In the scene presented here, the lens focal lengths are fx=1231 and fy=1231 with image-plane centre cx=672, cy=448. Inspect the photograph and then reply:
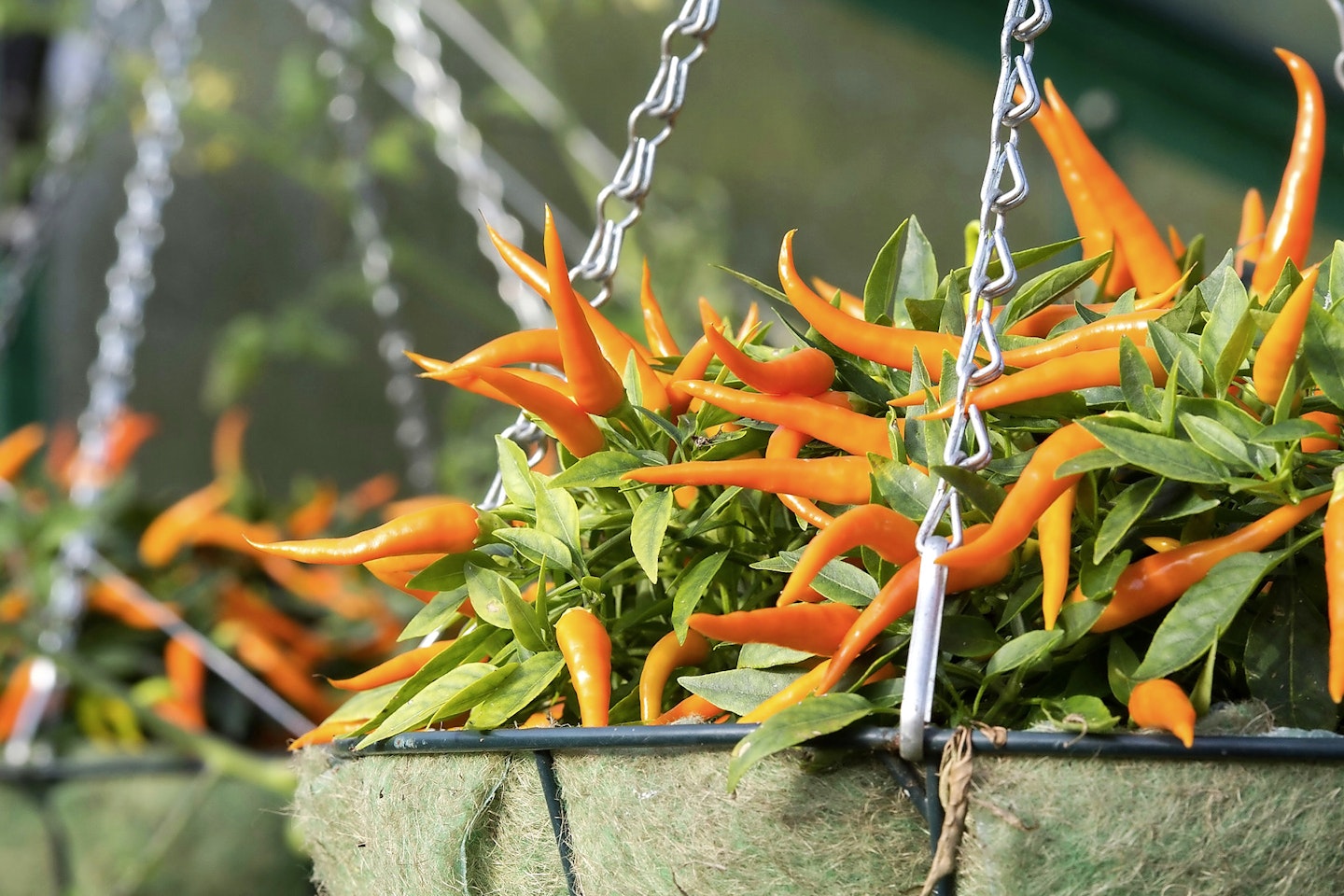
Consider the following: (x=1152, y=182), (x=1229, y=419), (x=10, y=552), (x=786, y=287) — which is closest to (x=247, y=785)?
(x=10, y=552)

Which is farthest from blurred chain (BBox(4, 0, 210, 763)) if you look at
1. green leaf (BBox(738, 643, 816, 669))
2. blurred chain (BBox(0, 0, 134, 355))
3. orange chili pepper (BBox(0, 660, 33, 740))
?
green leaf (BBox(738, 643, 816, 669))

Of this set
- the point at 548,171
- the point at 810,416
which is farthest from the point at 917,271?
the point at 548,171

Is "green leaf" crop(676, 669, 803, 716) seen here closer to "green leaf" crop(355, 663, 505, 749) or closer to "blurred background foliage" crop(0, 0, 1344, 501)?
"green leaf" crop(355, 663, 505, 749)

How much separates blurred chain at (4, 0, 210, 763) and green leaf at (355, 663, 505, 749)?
0.91 metres

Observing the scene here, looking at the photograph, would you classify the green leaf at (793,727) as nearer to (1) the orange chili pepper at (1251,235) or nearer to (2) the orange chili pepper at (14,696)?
(1) the orange chili pepper at (1251,235)

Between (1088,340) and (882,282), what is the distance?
0.11 meters

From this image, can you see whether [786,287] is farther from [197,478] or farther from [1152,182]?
[197,478]

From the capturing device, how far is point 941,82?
1964mm

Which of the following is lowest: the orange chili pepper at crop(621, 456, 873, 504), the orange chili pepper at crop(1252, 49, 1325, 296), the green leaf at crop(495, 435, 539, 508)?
the green leaf at crop(495, 435, 539, 508)

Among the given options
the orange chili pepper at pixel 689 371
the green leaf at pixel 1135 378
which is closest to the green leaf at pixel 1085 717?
the green leaf at pixel 1135 378

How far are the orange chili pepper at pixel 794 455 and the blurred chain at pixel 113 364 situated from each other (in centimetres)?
103

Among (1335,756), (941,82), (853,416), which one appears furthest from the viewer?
(941,82)

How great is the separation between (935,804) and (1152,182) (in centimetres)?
164

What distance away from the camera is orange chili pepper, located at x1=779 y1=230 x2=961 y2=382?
446mm
